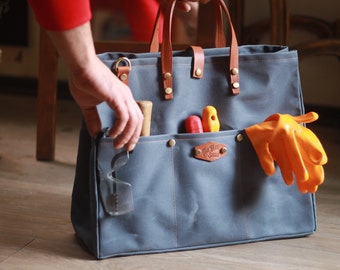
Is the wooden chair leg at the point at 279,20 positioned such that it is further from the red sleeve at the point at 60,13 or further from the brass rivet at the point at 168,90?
the red sleeve at the point at 60,13

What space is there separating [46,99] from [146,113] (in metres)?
0.68

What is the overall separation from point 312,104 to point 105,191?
4.21 feet

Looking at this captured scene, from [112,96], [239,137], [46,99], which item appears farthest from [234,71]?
[46,99]

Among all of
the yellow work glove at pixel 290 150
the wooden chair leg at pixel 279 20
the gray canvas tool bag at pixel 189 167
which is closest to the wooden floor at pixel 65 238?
the gray canvas tool bag at pixel 189 167

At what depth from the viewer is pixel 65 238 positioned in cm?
112

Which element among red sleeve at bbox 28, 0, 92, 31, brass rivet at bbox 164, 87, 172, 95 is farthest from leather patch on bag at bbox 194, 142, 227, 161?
red sleeve at bbox 28, 0, 92, 31

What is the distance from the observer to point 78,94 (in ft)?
3.09

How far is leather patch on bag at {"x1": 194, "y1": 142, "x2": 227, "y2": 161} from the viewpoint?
1.04 meters

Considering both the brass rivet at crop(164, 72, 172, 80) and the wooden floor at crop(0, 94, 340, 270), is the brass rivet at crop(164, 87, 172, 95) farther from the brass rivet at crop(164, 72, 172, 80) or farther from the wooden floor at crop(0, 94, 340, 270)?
the wooden floor at crop(0, 94, 340, 270)

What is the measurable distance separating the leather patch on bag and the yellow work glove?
6cm

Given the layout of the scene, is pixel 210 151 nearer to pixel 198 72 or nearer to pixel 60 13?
pixel 198 72

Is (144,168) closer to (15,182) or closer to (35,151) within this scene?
(15,182)

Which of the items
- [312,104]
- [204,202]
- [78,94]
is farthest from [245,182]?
[312,104]

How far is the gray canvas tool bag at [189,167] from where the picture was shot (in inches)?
39.6
